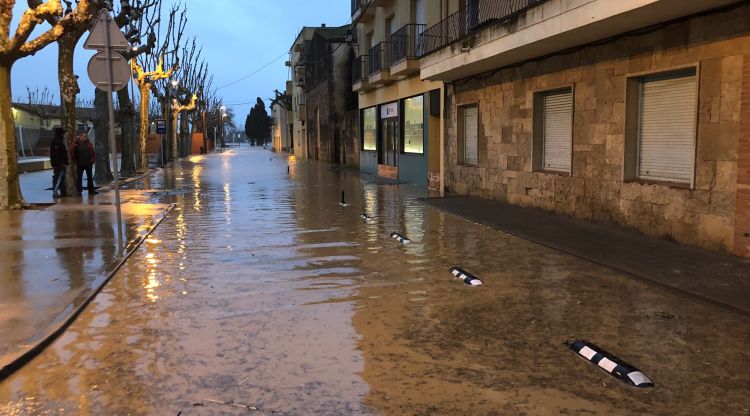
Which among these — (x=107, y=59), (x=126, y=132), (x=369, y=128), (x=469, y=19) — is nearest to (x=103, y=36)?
(x=107, y=59)

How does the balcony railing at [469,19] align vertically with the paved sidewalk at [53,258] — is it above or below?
above

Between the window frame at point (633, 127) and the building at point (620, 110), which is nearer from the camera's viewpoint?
the building at point (620, 110)

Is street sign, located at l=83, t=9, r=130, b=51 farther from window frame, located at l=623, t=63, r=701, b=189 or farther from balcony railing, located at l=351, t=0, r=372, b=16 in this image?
balcony railing, located at l=351, t=0, r=372, b=16

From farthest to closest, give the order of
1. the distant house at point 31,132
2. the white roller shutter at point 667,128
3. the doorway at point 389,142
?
the distant house at point 31,132, the doorway at point 389,142, the white roller shutter at point 667,128

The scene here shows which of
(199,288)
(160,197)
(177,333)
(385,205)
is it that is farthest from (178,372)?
(160,197)

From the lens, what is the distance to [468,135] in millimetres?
16625

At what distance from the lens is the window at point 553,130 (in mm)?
11859

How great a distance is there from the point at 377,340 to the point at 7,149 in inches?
422

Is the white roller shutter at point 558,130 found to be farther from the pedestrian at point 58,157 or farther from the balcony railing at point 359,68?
the balcony railing at point 359,68

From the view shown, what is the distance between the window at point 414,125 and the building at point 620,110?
5106mm

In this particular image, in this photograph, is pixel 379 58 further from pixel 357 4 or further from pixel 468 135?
pixel 468 135

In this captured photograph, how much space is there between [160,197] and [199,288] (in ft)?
36.3

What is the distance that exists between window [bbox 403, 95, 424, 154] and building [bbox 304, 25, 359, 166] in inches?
359

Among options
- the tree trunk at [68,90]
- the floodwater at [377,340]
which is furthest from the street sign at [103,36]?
the tree trunk at [68,90]
